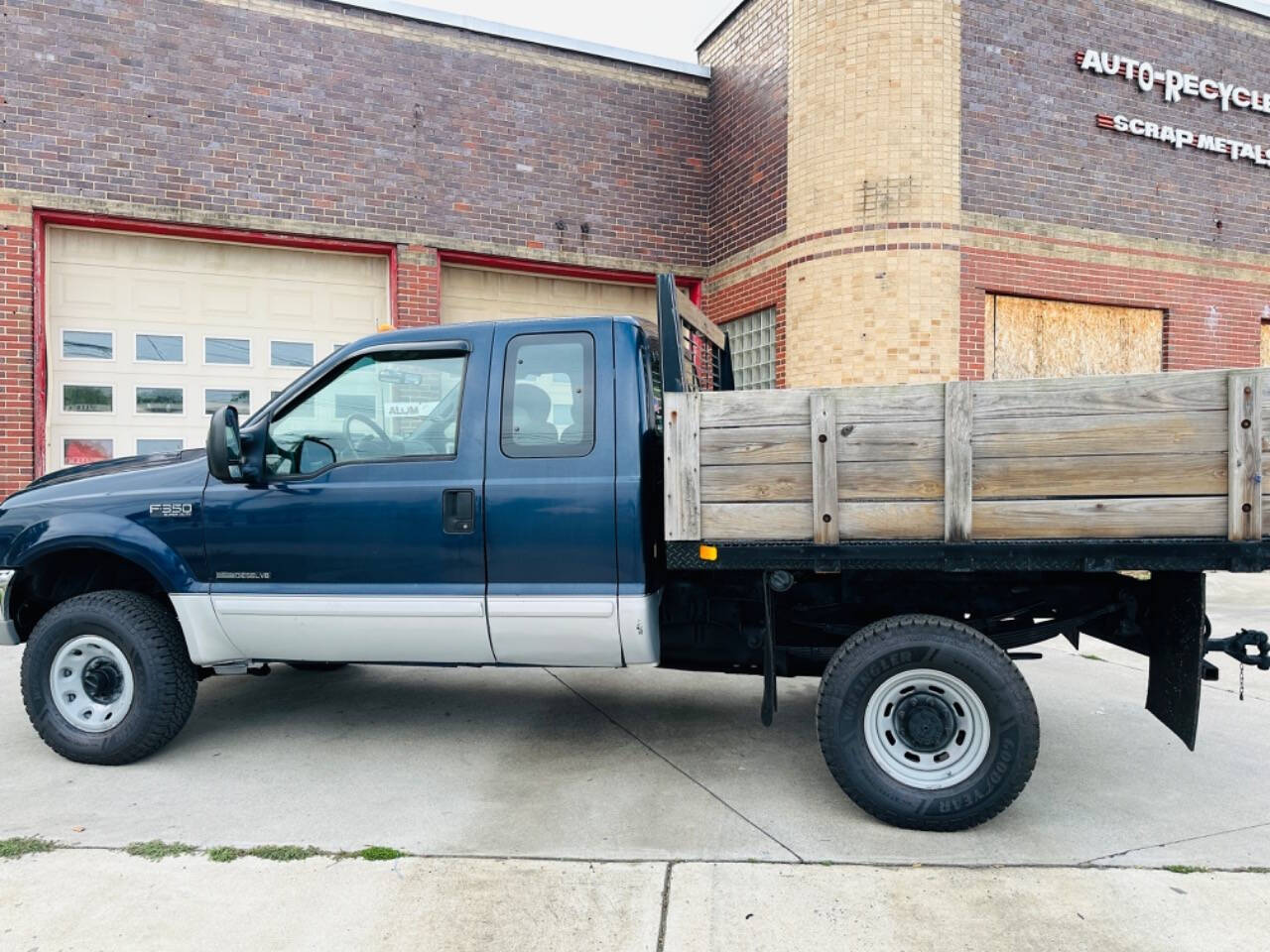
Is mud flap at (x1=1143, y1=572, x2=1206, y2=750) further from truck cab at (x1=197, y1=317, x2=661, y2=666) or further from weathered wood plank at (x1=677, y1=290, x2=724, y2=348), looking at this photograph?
weathered wood plank at (x1=677, y1=290, x2=724, y2=348)

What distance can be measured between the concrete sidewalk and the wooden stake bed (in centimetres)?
123

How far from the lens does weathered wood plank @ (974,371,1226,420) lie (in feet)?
10.4

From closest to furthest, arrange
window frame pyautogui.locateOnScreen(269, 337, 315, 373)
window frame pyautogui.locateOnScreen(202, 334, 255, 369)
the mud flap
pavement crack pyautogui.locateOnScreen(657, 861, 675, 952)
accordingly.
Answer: pavement crack pyautogui.locateOnScreen(657, 861, 675, 952), the mud flap, window frame pyautogui.locateOnScreen(202, 334, 255, 369), window frame pyautogui.locateOnScreen(269, 337, 315, 373)

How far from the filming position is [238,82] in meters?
9.33

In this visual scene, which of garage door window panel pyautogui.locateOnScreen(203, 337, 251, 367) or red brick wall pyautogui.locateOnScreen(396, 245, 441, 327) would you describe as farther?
red brick wall pyautogui.locateOnScreen(396, 245, 441, 327)

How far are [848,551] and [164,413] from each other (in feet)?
28.1

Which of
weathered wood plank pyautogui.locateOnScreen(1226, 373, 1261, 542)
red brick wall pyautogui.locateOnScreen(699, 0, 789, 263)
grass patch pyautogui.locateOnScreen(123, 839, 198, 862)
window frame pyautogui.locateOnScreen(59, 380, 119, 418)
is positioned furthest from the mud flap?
window frame pyautogui.locateOnScreen(59, 380, 119, 418)

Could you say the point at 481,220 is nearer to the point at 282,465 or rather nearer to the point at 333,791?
the point at 282,465

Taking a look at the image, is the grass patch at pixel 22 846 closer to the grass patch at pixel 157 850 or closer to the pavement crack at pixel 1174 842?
the grass patch at pixel 157 850

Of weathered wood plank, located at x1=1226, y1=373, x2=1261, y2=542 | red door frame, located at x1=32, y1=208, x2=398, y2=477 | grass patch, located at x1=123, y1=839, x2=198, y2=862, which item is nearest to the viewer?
weathered wood plank, located at x1=1226, y1=373, x2=1261, y2=542

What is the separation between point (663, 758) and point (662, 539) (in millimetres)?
1121

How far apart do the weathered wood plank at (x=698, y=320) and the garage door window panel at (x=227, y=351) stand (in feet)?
21.5

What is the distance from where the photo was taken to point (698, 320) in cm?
467

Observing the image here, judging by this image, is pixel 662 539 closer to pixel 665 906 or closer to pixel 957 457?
pixel 957 457
